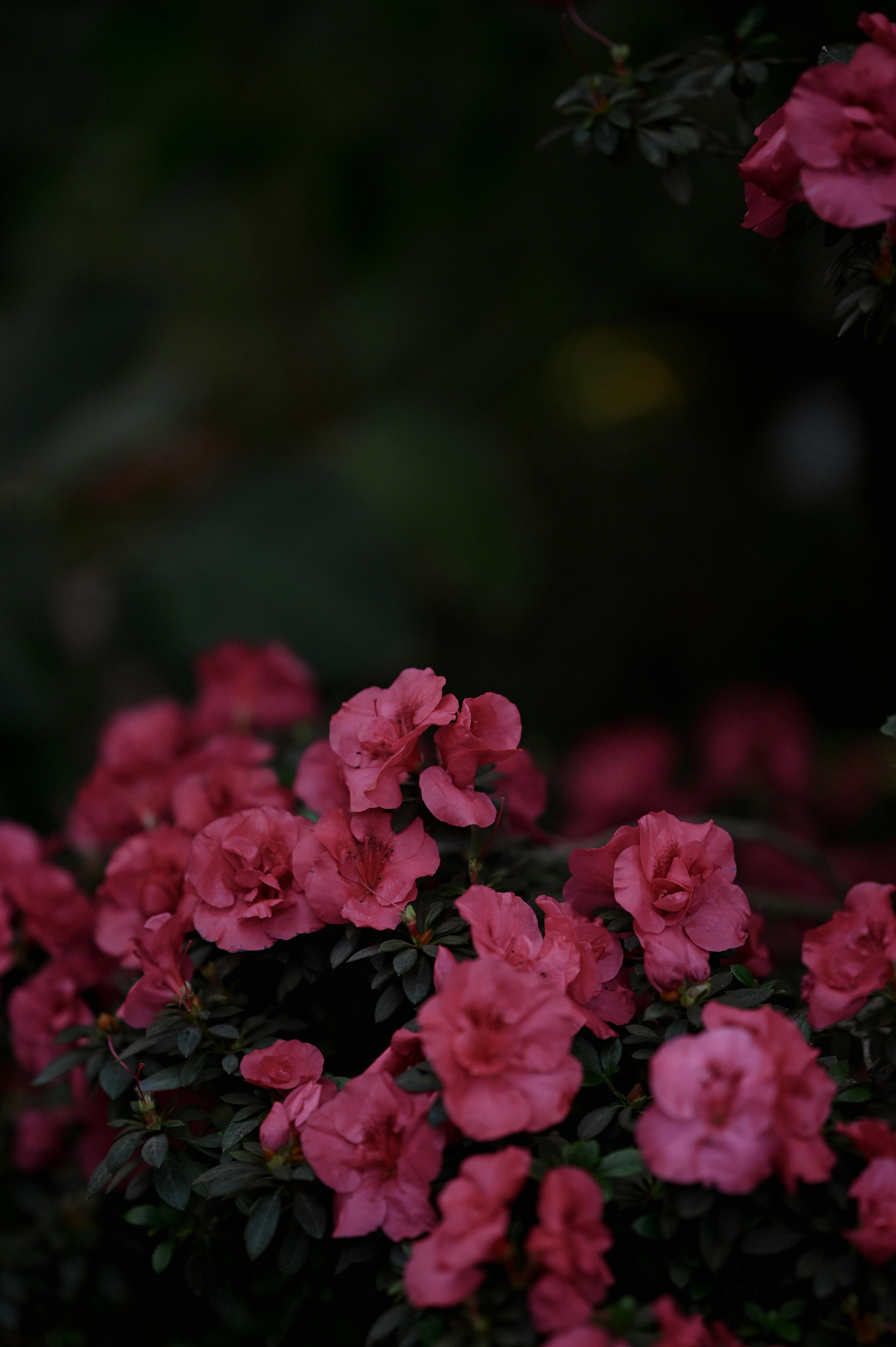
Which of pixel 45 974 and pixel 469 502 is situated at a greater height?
pixel 45 974

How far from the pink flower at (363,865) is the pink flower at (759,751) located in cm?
66

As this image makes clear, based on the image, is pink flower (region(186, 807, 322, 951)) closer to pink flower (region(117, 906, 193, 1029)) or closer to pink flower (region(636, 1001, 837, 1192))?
pink flower (region(117, 906, 193, 1029))

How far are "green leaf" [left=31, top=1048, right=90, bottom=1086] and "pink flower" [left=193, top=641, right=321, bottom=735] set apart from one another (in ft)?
1.08

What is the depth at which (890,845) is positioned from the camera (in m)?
1.10

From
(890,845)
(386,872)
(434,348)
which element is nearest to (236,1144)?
(386,872)

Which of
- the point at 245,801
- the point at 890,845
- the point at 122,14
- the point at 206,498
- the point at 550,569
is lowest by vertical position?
the point at 550,569

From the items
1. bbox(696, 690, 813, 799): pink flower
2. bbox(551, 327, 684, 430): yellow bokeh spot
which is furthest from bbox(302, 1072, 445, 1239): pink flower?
bbox(551, 327, 684, 430): yellow bokeh spot

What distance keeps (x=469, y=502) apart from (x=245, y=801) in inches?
47.7

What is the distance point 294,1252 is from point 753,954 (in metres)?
0.31

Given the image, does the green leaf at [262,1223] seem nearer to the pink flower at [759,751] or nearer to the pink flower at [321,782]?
the pink flower at [321,782]

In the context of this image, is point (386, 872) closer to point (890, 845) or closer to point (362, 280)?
point (890, 845)

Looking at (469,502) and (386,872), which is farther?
(469,502)

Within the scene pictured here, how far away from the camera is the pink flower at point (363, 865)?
58 centimetres

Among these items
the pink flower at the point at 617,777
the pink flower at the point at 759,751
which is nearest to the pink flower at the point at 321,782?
the pink flower at the point at 617,777
